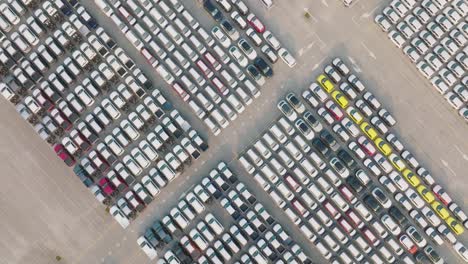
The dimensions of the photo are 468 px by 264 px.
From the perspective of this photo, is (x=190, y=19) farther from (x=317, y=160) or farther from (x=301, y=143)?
(x=317, y=160)

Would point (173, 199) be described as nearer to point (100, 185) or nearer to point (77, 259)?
point (100, 185)

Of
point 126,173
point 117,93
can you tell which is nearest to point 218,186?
point 126,173

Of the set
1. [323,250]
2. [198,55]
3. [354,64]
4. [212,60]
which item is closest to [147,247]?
[323,250]

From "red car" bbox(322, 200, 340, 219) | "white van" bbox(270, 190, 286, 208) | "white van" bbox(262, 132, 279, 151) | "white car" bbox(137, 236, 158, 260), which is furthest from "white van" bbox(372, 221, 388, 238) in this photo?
"white car" bbox(137, 236, 158, 260)

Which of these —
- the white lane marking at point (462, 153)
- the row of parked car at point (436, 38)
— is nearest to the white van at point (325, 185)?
the white lane marking at point (462, 153)

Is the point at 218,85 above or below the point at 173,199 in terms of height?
above
